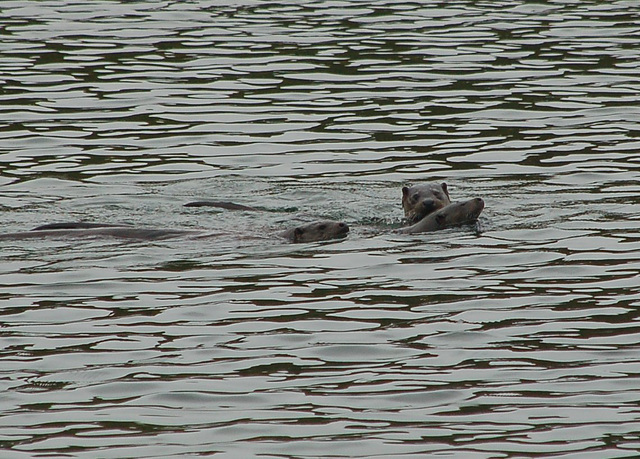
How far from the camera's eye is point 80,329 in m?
8.65

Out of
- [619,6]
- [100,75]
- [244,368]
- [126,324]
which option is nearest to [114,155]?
[100,75]

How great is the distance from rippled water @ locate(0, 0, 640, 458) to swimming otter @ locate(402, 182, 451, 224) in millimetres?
301

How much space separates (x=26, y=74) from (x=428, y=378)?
41.1 ft

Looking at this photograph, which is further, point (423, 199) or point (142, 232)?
point (423, 199)

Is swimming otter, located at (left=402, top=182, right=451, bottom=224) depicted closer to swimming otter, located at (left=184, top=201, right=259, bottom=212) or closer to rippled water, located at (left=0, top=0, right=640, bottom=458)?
rippled water, located at (left=0, top=0, right=640, bottom=458)

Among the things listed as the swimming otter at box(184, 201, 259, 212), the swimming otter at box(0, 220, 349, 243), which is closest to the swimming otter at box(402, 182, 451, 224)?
the swimming otter at box(0, 220, 349, 243)

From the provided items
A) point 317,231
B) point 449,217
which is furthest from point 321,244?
point 449,217

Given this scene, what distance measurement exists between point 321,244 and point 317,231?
0.78ft

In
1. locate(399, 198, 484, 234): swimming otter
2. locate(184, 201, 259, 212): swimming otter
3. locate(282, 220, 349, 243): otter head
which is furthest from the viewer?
locate(184, 201, 259, 212): swimming otter

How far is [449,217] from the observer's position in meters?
12.1

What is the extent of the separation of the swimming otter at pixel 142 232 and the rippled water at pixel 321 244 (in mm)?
192

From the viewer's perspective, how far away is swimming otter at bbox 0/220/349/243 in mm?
11562

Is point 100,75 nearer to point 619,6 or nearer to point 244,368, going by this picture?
point 619,6

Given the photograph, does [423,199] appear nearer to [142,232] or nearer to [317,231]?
[317,231]
